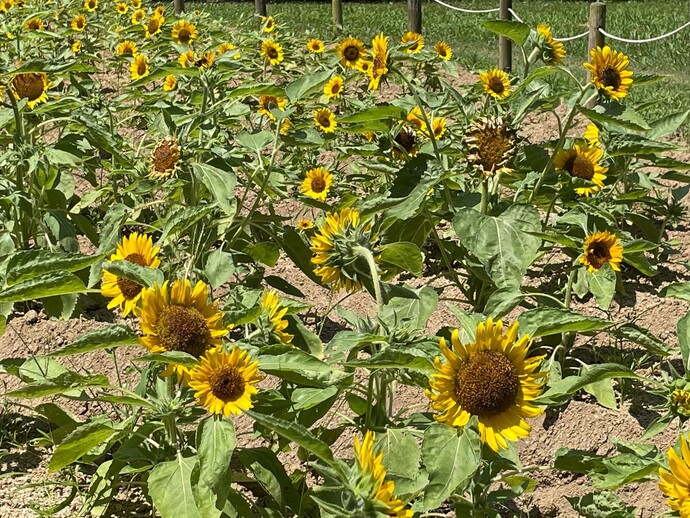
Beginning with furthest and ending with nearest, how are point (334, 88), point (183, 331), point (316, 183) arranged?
point (334, 88) < point (316, 183) < point (183, 331)

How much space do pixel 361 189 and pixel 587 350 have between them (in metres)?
1.57

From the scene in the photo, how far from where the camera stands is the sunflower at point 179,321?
174 centimetres

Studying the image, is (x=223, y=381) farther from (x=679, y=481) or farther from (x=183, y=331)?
(x=679, y=481)

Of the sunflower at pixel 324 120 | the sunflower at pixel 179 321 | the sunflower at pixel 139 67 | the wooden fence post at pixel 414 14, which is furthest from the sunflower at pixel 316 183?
the wooden fence post at pixel 414 14

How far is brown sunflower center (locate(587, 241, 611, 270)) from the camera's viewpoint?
2607 millimetres

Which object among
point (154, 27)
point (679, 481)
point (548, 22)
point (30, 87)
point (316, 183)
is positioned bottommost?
point (548, 22)

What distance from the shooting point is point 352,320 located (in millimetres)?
1857

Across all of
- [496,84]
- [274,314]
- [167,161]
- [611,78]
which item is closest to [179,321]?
[274,314]

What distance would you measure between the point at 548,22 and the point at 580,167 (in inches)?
351

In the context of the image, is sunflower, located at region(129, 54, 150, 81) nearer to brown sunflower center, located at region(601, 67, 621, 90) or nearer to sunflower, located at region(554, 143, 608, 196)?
sunflower, located at region(554, 143, 608, 196)

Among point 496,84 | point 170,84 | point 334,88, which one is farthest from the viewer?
point 170,84

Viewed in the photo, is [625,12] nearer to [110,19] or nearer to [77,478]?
[110,19]

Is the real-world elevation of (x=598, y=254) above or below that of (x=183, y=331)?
below

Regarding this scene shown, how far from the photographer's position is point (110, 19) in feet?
26.3
